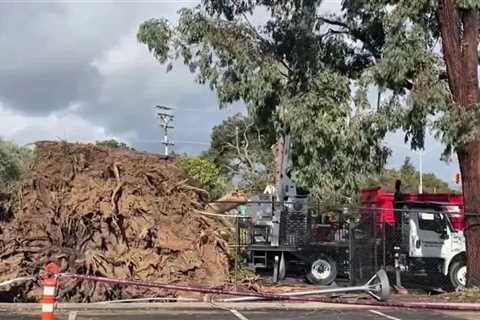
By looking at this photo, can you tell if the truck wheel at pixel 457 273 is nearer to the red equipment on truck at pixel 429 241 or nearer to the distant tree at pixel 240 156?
the red equipment on truck at pixel 429 241

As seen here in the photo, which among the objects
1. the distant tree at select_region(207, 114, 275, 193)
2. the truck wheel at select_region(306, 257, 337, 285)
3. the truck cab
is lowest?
the truck wheel at select_region(306, 257, 337, 285)

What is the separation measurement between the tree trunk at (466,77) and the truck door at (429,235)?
125 inches

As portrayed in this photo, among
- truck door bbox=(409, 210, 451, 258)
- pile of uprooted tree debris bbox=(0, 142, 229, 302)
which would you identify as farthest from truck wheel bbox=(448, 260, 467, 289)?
pile of uprooted tree debris bbox=(0, 142, 229, 302)

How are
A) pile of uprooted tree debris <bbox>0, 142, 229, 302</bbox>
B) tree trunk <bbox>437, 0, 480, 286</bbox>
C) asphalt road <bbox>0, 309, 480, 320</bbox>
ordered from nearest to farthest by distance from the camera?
1. asphalt road <bbox>0, 309, 480, 320</bbox>
2. pile of uprooted tree debris <bbox>0, 142, 229, 302</bbox>
3. tree trunk <bbox>437, 0, 480, 286</bbox>

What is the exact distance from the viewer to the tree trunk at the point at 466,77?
1759 centimetres

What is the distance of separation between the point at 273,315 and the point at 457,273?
830 cm

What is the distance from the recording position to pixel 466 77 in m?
17.6

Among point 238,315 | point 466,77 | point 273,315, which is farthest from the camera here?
point 466,77

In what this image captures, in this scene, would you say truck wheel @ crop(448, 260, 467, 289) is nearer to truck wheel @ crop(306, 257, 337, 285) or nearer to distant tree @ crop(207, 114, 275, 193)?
truck wheel @ crop(306, 257, 337, 285)

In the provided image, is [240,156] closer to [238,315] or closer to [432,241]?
[432,241]

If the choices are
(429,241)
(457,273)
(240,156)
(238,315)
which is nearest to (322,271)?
(429,241)

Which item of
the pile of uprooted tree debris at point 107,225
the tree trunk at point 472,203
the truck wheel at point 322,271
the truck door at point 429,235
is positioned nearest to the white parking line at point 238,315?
the pile of uprooted tree debris at point 107,225

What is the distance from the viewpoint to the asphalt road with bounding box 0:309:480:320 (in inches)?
543

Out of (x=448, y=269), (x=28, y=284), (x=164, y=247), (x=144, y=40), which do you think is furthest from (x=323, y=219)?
(x=28, y=284)
